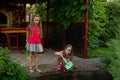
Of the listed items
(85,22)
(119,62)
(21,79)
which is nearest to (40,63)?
(85,22)

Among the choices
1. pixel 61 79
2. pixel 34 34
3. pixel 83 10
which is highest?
pixel 83 10

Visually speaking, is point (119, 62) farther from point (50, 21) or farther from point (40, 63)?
point (50, 21)

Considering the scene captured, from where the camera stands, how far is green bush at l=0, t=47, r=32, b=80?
263 inches

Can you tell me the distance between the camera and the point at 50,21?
13.9 meters

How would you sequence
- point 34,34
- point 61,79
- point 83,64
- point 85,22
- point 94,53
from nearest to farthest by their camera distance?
point 61,79 → point 34,34 → point 83,64 → point 85,22 → point 94,53

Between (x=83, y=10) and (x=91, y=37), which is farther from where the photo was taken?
(x=91, y=37)

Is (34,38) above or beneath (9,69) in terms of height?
above

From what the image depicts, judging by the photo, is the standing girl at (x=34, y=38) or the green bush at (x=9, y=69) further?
the standing girl at (x=34, y=38)

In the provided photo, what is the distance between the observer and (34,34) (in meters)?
9.52

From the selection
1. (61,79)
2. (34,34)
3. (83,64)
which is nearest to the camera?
(61,79)

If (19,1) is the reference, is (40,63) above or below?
below

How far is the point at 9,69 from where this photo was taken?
674 cm

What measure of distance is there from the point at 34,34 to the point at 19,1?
8.01 meters

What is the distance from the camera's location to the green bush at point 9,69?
6668mm
